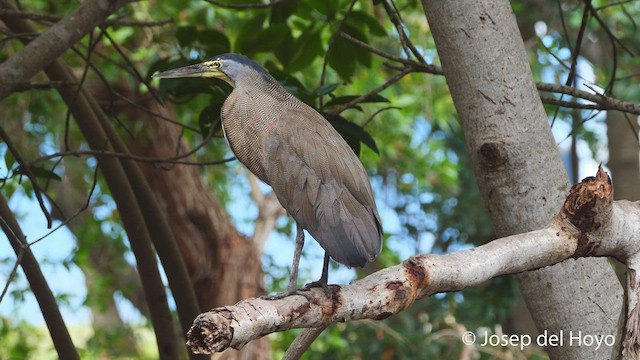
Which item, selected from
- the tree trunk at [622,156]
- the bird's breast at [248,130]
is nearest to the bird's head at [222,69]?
the bird's breast at [248,130]

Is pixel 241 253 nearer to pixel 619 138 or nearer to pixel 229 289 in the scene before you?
pixel 229 289

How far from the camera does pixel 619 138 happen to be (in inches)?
285

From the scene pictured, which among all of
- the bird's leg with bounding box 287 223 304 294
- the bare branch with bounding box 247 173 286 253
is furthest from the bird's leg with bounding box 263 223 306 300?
the bare branch with bounding box 247 173 286 253

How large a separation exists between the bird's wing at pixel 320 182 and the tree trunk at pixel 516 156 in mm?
416

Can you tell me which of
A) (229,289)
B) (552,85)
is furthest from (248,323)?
(229,289)

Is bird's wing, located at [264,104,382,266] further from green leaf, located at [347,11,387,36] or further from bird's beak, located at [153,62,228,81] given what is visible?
green leaf, located at [347,11,387,36]

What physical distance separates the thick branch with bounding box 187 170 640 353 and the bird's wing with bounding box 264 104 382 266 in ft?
1.25

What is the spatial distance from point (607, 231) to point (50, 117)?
560cm

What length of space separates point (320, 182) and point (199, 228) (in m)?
4.08

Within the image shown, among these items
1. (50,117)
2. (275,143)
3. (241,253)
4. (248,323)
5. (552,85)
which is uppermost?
(50,117)

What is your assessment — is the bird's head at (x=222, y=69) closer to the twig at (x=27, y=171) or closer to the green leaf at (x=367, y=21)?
the twig at (x=27, y=171)

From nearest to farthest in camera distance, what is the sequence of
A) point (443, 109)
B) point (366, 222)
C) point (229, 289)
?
point (366, 222)
point (229, 289)
point (443, 109)

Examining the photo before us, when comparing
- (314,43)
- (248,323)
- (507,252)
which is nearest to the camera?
(248,323)

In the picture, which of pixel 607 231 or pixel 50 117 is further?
pixel 50 117
